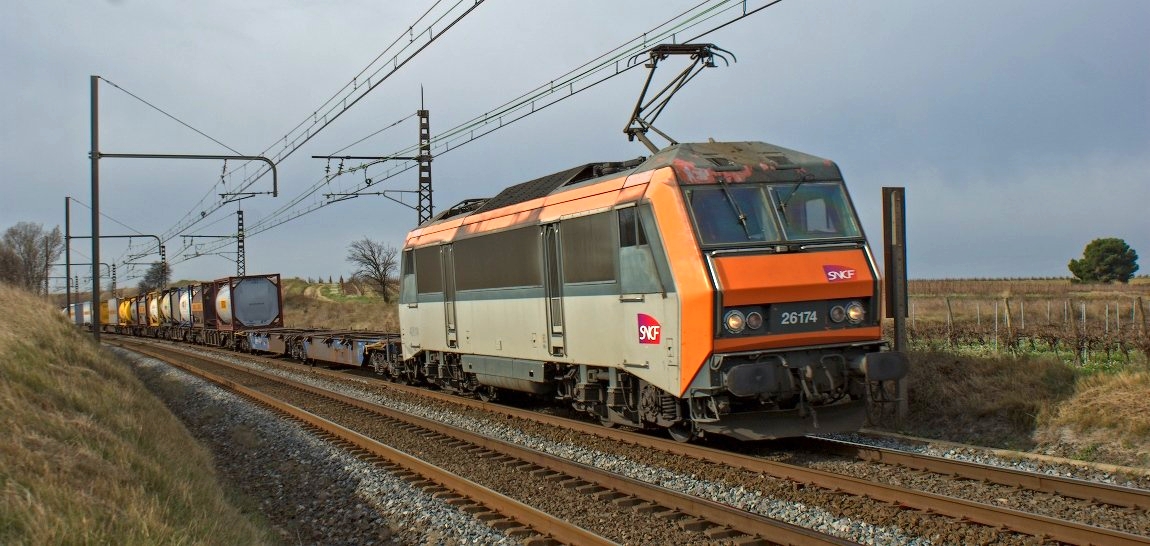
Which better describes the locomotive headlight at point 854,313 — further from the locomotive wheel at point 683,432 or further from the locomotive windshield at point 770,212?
the locomotive wheel at point 683,432

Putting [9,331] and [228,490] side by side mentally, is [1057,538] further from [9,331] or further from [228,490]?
[9,331]

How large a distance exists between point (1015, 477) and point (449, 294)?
9740 mm

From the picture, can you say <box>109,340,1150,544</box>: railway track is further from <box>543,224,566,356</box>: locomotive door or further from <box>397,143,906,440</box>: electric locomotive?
<box>543,224,566,356</box>: locomotive door

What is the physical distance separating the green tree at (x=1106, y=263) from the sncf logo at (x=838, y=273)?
56.8 m

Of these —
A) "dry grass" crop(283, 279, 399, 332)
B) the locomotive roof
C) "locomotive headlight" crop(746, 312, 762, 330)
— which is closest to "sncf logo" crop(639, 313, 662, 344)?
"locomotive headlight" crop(746, 312, 762, 330)

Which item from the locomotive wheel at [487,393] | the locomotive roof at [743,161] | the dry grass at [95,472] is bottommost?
the locomotive wheel at [487,393]

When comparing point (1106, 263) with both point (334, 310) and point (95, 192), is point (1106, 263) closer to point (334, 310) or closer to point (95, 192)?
point (334, 310)

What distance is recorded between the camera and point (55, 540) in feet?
15.8

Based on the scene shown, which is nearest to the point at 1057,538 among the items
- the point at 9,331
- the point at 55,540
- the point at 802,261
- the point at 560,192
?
the point at 802,261

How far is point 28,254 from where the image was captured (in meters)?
65.1

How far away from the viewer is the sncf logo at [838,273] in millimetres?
9156

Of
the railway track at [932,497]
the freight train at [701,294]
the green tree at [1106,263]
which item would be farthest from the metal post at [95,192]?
the green tree at [1106,263]

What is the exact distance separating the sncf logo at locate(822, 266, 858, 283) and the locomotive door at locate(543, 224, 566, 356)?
364 centimetres

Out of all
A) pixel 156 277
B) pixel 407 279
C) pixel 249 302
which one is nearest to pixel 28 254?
pixel 156 277
